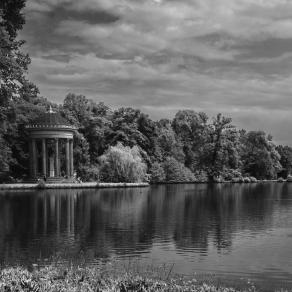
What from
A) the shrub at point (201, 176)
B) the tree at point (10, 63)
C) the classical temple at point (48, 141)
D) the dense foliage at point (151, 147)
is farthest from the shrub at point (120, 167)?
the tree at point (10, 63)

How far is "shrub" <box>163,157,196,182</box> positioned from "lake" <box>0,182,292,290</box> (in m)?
58.5

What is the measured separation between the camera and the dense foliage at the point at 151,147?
89250 millimetres

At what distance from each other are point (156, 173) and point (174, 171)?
6.28m

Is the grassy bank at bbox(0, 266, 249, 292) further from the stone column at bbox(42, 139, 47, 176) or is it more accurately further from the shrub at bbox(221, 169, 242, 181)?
the shrub at bbox(221, 169, 242, 181)

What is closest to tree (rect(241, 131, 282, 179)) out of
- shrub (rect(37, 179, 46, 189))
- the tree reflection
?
shrub (rect(37, 179, 46, 189))

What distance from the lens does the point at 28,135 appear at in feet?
273

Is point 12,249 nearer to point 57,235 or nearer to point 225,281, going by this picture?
point 57,235

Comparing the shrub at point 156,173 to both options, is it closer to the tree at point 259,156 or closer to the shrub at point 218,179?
the shrub at point 218,179

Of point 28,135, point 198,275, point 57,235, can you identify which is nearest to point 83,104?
point 28,135

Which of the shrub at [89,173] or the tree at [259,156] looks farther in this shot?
the tree at [259,156]

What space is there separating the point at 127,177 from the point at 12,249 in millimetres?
65584

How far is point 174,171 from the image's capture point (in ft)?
347

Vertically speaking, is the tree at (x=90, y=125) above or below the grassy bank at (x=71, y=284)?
above

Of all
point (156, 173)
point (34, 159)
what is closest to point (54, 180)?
point (34, 159)
